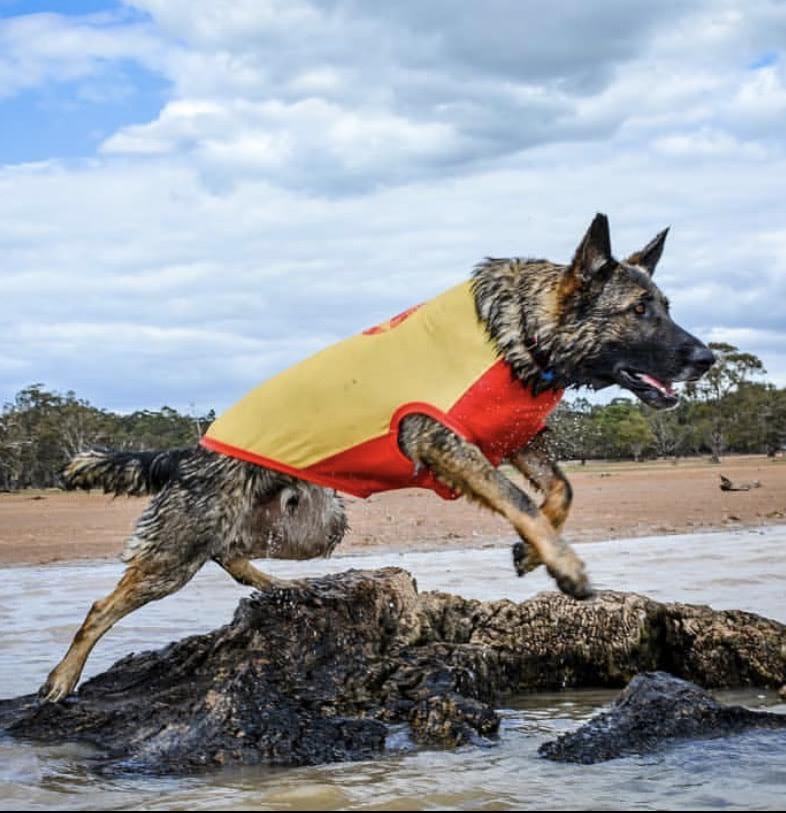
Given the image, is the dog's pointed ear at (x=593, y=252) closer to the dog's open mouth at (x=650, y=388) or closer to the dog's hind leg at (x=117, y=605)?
the dog's open mouth at (x=650, y=388)

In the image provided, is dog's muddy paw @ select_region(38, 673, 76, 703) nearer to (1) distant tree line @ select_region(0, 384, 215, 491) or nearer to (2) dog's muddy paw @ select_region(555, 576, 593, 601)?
(2) dog's muddy paw @ select_region(555, 576, 593, 601)

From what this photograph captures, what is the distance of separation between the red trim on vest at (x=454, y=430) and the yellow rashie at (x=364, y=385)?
36 millimetres

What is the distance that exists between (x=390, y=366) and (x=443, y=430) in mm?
437

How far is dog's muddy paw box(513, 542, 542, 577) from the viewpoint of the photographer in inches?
225

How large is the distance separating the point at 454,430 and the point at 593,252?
1.07 metres

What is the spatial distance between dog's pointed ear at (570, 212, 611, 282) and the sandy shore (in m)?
9.34

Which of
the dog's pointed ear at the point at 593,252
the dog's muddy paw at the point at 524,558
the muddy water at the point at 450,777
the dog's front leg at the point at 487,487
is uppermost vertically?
the dog's pointed ear at the point at 593,252

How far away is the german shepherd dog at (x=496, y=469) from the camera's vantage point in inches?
223

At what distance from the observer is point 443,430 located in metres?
5.71

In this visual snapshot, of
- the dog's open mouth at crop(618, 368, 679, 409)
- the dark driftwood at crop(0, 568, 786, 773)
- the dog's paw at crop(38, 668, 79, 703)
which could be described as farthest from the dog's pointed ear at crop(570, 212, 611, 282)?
the dog's paw at crop(38, 668, 79, 703)

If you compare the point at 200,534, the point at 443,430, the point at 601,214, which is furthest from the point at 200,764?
the point at 601,214

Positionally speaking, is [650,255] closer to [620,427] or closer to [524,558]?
[524,558]

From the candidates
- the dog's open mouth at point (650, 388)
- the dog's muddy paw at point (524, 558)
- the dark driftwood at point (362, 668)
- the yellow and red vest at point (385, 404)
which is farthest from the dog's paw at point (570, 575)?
the dog's open mouth at point (650, 388)

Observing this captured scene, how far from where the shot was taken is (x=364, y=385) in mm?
5930
